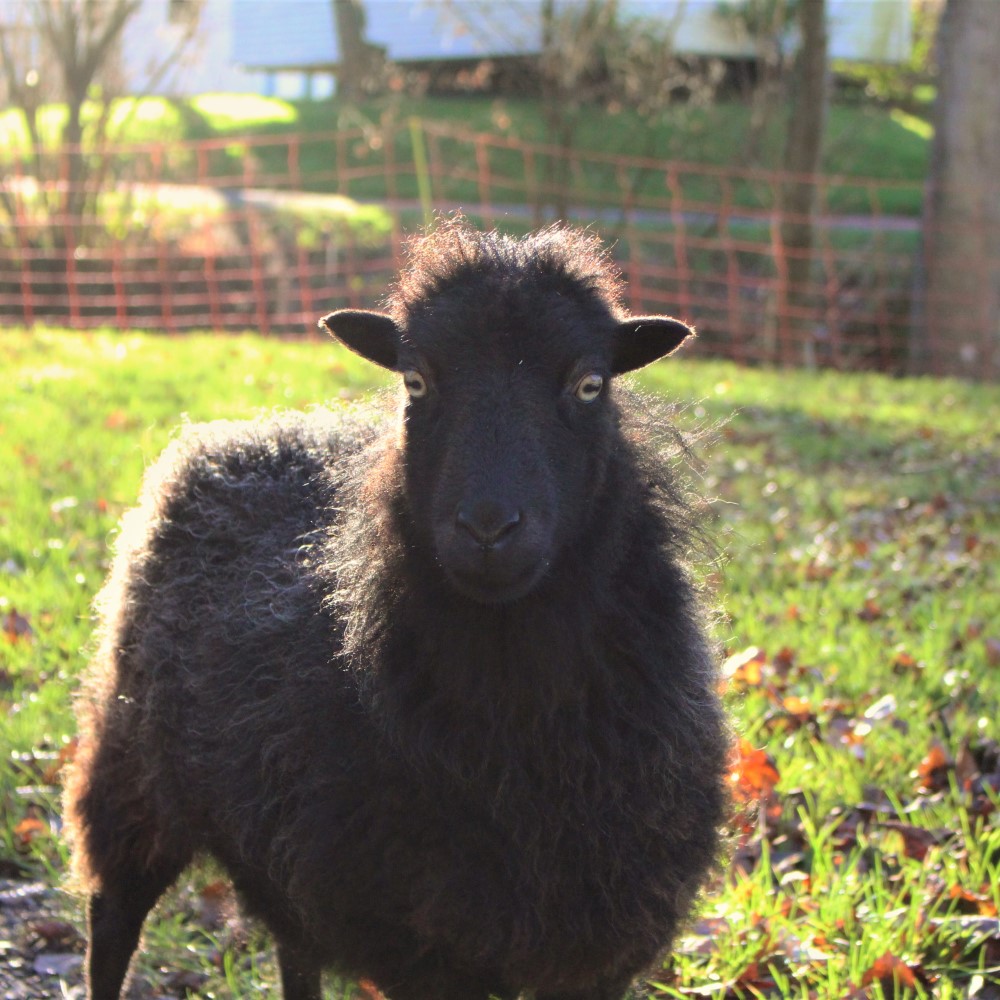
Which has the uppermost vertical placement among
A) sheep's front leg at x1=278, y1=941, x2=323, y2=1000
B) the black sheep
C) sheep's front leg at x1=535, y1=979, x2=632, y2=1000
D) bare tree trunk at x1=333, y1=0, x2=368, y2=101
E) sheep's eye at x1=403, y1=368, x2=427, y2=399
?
bare tree trunk at x1=333, y1=0, x2=368, y2=101

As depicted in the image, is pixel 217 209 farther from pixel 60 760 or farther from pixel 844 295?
pixel 60 760

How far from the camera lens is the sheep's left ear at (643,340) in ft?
9.08

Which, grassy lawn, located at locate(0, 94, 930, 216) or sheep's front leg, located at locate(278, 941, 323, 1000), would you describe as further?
grassy lawn, located at locate(0, 94, 930, 216)

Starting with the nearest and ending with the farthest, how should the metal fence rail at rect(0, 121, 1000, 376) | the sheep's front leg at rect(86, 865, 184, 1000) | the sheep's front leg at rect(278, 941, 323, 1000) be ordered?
the sheep's front leg at rect(278, 941, 323, 1000) < the sheep's front leg at rect(86, 865, 184, 1000) < the metal fence rail at rect(0, 121, 1000, 376)

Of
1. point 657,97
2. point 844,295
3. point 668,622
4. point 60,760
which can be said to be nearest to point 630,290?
point 844,295

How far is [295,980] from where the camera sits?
128 inches

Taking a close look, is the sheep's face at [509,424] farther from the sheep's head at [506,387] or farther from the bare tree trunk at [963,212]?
the bare tree trunk at [963,212]

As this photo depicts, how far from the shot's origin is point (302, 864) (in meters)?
2.62

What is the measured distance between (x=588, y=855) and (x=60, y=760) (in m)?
2.29

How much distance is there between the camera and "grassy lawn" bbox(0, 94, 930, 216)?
20919 mm

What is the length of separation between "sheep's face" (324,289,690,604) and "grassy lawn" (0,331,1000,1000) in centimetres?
60

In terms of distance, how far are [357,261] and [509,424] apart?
14.7m

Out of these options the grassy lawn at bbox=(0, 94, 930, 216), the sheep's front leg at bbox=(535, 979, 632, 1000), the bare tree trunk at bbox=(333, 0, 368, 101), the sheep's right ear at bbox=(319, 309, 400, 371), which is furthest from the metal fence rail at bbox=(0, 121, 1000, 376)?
the bare tree trunk at bbox=(333, 0, 368, 101)

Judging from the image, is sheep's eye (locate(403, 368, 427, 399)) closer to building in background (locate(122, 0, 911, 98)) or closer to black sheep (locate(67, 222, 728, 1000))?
black sheep (locate(67, 222, 728, 1000))
